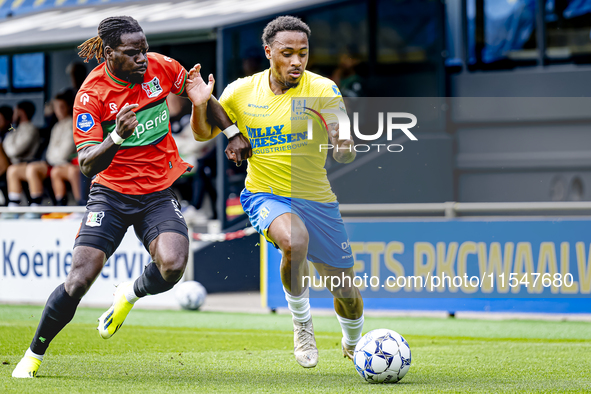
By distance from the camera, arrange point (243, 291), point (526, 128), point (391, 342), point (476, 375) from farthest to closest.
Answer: point (526, 128), point (243, 291), point (476, 375), point (391, 342)

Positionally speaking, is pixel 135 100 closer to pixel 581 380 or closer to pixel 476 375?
pixel 476 375

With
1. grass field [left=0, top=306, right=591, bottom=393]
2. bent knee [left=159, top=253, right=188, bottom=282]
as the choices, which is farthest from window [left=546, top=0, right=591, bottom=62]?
bent knee [left=159, top=253, right=188, bottom=282]

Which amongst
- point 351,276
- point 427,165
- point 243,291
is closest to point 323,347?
point 351,276

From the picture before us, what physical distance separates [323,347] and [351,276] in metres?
1.88

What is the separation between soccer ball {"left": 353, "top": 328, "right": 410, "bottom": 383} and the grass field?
0.08 metres

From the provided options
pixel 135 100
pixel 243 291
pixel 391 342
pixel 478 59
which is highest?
pixel 478 59

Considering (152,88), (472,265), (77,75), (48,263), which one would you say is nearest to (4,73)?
(77,75)

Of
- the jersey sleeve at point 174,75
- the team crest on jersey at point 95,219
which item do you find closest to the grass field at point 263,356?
the team crest on jersey at point 95,219

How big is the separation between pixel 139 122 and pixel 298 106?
113 cm

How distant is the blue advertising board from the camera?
895 cm

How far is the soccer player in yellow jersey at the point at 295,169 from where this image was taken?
574 cm

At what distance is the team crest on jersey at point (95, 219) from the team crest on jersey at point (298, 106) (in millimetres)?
1513

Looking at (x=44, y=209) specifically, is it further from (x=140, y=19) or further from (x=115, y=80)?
(x=115, y=80)

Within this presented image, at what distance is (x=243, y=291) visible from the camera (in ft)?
38.8
